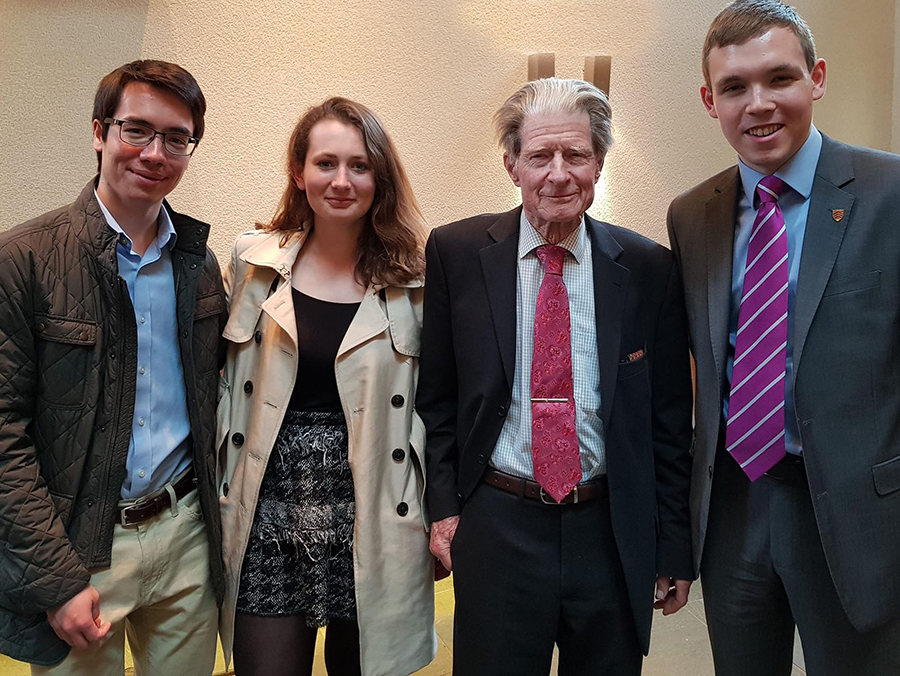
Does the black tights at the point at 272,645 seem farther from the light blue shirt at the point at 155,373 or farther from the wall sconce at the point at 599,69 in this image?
the wall sconce at the point at 599,69

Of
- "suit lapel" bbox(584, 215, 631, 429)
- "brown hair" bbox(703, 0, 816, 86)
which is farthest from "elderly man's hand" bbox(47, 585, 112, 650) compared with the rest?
"brown hair" bbox(703, 0, 816, 86)

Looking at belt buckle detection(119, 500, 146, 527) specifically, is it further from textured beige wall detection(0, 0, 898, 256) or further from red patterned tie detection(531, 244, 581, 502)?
textured beige wall detection(0, 0, 898, 256)

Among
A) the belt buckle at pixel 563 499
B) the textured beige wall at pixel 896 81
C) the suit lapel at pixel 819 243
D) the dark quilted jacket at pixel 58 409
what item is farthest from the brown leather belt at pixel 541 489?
the textured beige wall at pixel 896 81

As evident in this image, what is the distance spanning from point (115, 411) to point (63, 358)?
0.50 feet

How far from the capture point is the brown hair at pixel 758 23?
5.32ft

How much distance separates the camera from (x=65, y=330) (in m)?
1.53

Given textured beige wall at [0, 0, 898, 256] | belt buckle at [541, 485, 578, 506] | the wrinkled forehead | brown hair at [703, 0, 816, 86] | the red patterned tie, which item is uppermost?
textured beige wall at [0, 0, 898, 256]

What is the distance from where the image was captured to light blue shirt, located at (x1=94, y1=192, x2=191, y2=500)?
64.8 inches

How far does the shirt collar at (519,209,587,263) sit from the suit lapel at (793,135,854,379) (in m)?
0.47

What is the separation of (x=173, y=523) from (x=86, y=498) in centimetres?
21

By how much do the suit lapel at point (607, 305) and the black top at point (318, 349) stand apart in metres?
0.61

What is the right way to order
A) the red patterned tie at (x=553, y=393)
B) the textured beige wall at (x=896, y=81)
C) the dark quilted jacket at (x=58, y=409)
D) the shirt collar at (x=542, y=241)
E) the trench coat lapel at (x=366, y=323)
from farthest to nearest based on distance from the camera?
the textured beige wall at (x=896, y=81) < the trench coat lapel at (x=366, y=323) < the shirt collar at (x=542, y=241) < the red patterned tie at (x=553, y=393) < the dark quilted jacket at (x=58, y=409)

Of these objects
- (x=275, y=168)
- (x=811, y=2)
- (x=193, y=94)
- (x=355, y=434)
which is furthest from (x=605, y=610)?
(x=811, y=2)

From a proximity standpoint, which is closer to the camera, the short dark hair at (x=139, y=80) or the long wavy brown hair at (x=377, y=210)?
the short dark hair at (x=139, y=80)
